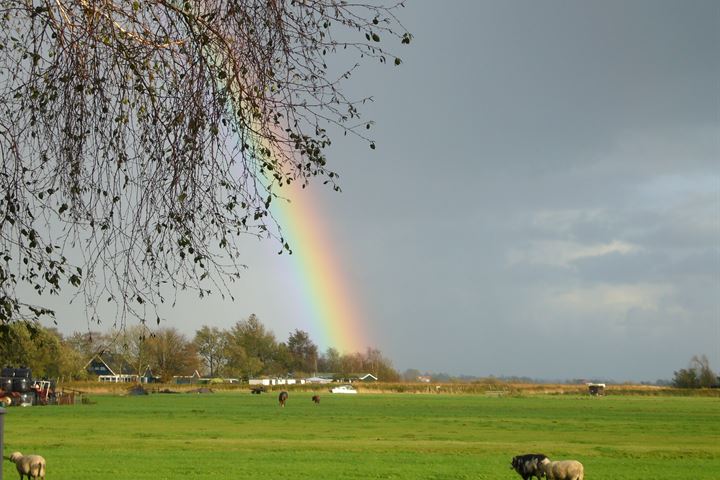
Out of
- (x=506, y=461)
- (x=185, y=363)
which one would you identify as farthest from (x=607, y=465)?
(x=185, y=363)

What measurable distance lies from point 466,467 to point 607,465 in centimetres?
385

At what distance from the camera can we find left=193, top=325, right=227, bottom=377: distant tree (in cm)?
17550

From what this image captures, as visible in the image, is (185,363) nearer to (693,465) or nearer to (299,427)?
(299,427)

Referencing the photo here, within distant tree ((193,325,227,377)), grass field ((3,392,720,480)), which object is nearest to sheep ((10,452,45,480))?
grass field ((3,392,720,480))

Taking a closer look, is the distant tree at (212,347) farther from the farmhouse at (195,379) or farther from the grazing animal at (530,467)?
the grazing animal at (530,467)

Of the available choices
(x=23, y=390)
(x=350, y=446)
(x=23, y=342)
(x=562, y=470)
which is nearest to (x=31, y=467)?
(x=23, y=342)

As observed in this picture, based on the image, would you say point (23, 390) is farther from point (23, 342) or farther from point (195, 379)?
point (195, 379)

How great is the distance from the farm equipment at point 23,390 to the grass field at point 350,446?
20354 mm

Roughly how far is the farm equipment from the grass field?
20354 mm

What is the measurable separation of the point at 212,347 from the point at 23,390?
10865 centimetres

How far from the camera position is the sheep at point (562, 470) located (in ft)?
57.0

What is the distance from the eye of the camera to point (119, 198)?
657 centimetres

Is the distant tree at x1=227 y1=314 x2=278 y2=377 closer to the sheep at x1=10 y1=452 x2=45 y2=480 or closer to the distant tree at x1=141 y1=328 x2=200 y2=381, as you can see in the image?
the distant tree at x1=141 y1=328 x2=200 y2=381

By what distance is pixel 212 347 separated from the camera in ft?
578
